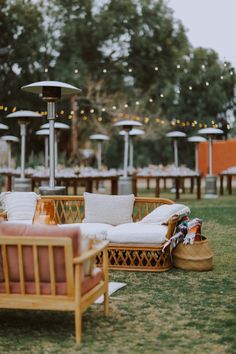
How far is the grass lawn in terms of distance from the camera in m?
3.64

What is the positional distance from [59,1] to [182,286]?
20299 mm

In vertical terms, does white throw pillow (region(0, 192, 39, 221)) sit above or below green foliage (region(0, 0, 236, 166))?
below

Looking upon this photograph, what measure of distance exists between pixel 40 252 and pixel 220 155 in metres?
20.9

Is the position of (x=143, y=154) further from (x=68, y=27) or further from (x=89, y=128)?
(x=68, y=27)

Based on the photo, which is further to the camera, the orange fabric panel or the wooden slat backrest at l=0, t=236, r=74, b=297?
the orange fabric panel

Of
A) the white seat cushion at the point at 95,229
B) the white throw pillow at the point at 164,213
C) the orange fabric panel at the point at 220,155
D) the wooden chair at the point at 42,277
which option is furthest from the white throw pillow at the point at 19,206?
the orange fabric panel at the point at 220,155

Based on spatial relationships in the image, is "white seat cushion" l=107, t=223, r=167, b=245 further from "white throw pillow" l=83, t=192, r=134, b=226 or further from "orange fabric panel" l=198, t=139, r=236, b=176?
"orange fabric panel" l=198, t=139, r=236, b=176

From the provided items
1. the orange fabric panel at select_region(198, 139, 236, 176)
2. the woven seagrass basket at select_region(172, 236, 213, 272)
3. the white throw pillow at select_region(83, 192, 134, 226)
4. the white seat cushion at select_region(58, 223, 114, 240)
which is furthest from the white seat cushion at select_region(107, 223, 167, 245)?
the orange fabric panel at select_region(198, 139, 236, 176)

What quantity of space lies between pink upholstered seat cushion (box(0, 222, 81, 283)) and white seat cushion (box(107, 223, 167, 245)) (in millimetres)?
2121

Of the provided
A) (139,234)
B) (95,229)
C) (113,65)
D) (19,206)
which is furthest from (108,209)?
(113,65)

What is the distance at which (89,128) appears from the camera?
25.3 m

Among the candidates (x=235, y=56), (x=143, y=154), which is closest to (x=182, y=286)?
(x=235, y=56)

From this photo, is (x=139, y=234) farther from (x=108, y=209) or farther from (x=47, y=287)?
(x=47, y=287)

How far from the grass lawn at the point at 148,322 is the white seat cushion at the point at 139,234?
32 centimetres
